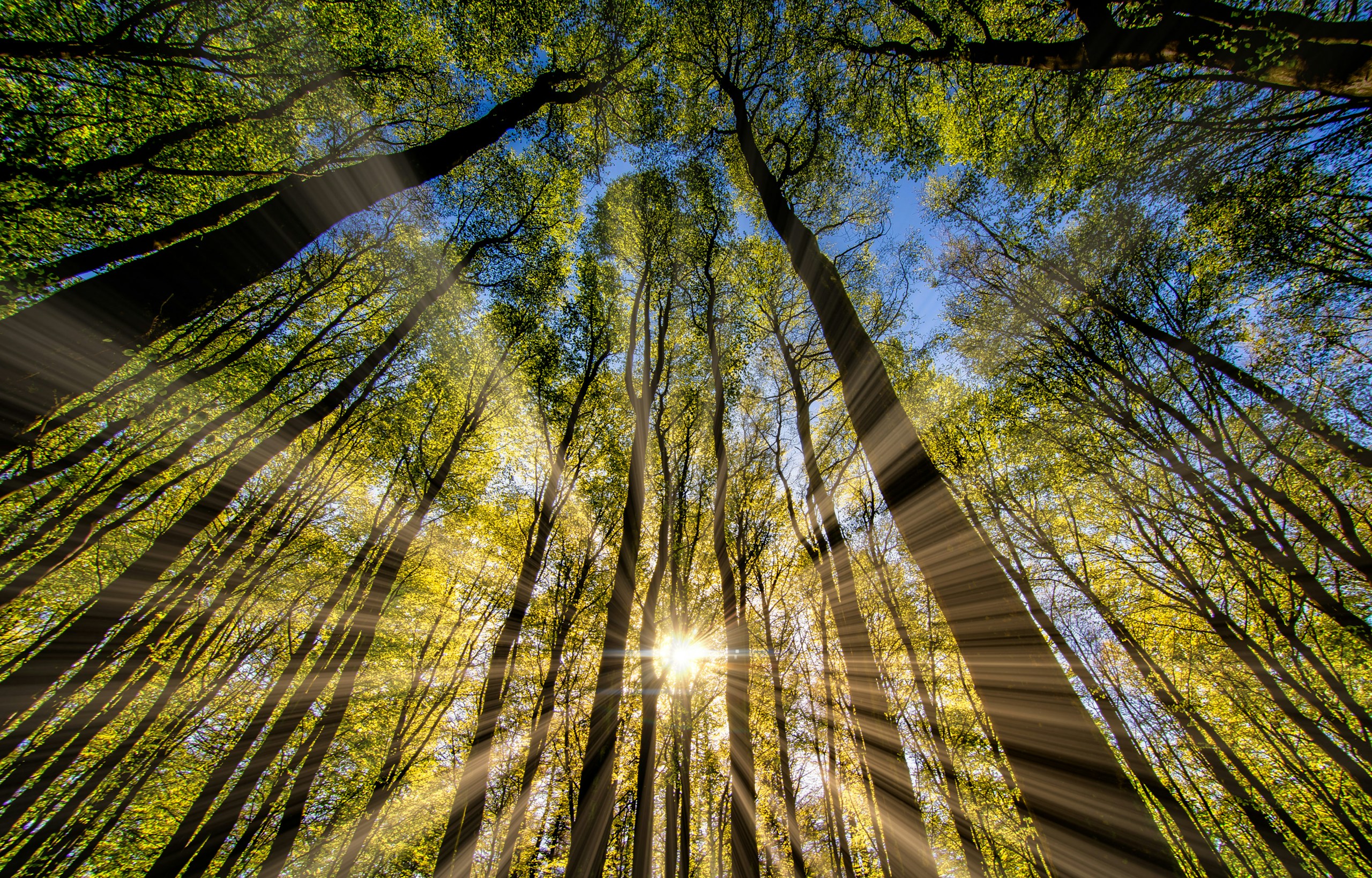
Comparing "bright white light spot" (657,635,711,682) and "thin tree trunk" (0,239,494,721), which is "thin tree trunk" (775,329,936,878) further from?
"thin tree trunk" (0,239,494,721)

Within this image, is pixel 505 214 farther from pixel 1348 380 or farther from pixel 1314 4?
pixel 1348 380

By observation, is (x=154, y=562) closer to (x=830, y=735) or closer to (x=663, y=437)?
(x=663, y=437)

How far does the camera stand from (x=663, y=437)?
8.26 meters

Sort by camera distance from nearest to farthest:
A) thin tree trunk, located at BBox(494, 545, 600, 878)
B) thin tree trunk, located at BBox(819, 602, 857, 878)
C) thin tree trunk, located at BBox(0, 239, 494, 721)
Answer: thin tree trunk, located at BBox(0, 239, 494, 721) → thin tree trunk, located at BBox(494, 545, 600, 878) → thin tree trunk, located at BBox(819, 602, 857, 878)

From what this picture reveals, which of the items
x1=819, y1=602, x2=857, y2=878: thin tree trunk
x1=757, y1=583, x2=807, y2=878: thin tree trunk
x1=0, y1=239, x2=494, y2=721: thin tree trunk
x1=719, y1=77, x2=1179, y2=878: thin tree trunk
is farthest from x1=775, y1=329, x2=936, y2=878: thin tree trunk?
x1=0, y1=239, x2=494, y2=721: thin tree trunk

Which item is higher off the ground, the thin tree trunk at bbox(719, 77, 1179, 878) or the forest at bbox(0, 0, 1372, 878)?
the forest at bbox(0, 0, 1372, 878)

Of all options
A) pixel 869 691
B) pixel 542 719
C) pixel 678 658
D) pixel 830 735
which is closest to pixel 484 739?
pixel 542 719

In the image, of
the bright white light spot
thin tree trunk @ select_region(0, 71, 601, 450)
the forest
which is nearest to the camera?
thin tree trunk @ select_region(0, 71, 601, 450)

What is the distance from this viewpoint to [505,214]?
28.1ft

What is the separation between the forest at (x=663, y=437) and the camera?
4090mm

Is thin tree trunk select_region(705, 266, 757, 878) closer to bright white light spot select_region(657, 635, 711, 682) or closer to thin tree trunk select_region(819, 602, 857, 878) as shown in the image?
bright white light spot select_region(657, 635, 711, 682)

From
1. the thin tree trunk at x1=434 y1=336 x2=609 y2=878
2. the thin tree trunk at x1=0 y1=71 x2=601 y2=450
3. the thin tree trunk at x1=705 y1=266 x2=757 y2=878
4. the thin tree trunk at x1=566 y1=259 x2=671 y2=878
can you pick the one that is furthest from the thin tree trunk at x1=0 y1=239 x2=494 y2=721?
the thin tree trunk at x1=705 y1=266 x2=757 y2=878

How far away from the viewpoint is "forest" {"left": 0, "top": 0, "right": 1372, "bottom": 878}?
4.09 m

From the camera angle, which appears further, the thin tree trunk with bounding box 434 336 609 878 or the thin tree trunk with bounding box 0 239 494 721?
the thin tree trunk with bounding box 434 336 609 878
